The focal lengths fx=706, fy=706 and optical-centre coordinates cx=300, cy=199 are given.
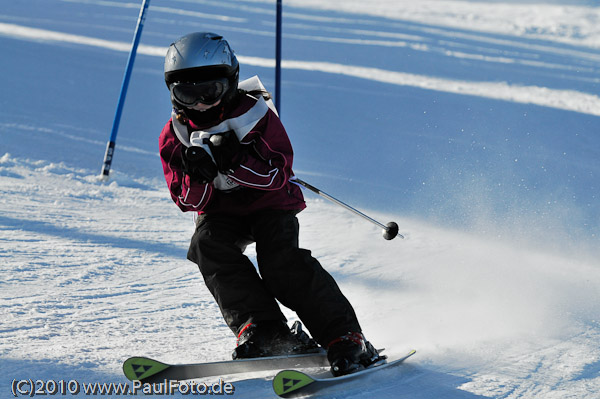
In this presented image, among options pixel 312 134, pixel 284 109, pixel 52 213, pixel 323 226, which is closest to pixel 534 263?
pixel 323 226

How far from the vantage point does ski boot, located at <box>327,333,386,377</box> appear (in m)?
2.27

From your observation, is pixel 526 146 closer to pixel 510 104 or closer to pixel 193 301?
pixel 510 104

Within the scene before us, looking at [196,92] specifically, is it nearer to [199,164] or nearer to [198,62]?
[198,62]

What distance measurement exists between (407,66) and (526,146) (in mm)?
4289

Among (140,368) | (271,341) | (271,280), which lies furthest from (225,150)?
(140,368)

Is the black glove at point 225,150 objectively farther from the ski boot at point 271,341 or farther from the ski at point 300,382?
the ski at point 300,382

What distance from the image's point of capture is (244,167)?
2502 millimetres

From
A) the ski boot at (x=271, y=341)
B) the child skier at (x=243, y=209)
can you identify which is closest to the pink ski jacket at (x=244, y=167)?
the child skier at (x=243, y=209)

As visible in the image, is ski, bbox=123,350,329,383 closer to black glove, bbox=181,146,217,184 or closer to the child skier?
the child skier

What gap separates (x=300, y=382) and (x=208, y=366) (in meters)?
0.34

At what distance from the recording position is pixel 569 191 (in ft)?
17.5

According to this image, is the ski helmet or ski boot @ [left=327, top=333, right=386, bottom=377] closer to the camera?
ski boot @ [left=327, top=333, right=386, bottom=377]

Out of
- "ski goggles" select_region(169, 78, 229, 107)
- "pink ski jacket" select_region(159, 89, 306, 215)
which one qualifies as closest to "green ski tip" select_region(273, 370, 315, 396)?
"pink ski jacket" select_region(159, 89, 306, 215)

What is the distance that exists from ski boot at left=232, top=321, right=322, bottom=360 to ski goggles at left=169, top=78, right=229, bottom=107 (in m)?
0.80
